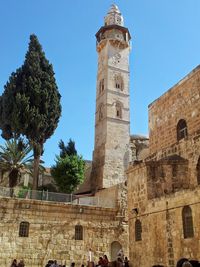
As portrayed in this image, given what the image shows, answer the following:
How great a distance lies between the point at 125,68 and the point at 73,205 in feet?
59.5

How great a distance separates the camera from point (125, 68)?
32.1 meters

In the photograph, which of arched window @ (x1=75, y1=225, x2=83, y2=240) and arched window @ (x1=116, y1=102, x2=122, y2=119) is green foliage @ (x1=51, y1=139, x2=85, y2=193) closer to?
arched window @ (x1=75, y1=225, x2=83, y2=240)

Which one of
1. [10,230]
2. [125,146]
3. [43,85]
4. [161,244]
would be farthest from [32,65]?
[161,244]

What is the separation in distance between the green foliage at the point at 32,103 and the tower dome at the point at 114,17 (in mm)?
12048

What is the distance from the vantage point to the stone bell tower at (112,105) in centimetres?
2742

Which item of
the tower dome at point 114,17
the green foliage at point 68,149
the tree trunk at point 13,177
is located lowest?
the tree trunk at point 13,177

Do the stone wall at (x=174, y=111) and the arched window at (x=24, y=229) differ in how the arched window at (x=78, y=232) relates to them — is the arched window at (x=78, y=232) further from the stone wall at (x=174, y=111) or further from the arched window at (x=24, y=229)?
the stone wall at (x=174, y=111)

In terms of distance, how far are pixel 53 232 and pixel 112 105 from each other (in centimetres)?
1544

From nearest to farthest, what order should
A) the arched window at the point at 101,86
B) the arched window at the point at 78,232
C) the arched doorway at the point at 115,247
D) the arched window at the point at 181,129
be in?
the arched window at the point at 181,129, the arched window at the point at 78,232, the arched doorway at the point at 115,247, the arched window at the point at 101,86

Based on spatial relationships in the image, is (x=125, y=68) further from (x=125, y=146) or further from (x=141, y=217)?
(x=141, y=217)

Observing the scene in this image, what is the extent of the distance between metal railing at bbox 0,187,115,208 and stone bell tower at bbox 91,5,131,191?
6.62m

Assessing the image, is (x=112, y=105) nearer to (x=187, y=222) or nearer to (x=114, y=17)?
(x=114, y=17)

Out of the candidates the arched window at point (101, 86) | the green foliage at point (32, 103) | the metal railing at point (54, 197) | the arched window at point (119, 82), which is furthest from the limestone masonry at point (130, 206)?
the green foliage at point (32, 103)

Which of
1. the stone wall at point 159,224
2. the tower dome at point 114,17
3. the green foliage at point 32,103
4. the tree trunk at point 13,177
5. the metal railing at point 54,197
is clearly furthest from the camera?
the tower dome at point 114,17
